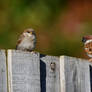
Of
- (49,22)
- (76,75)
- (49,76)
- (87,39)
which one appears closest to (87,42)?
(87,39)

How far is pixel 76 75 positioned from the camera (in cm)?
385

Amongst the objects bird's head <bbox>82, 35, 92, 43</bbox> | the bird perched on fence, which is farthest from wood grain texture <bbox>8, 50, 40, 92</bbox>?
bird's head <bbox>82, 35, 92, 43</bbox>

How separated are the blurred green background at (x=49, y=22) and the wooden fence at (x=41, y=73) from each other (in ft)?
3.48

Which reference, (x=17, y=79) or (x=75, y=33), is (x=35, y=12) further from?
(x=17, y=79)

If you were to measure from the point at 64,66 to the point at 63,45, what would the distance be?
1.68 metres

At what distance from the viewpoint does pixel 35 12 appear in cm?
534

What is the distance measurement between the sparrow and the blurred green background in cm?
5

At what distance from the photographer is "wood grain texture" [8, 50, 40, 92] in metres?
3.22

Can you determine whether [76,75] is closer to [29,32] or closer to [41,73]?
[41,73]

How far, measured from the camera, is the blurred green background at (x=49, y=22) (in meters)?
5.09

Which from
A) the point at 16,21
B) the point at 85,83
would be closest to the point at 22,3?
the point at 16,21

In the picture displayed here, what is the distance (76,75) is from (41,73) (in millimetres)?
379

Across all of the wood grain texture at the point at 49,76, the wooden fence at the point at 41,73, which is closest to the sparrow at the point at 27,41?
the wooden fence at the point at 41,73

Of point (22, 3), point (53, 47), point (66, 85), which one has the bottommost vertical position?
point (66, 85)
